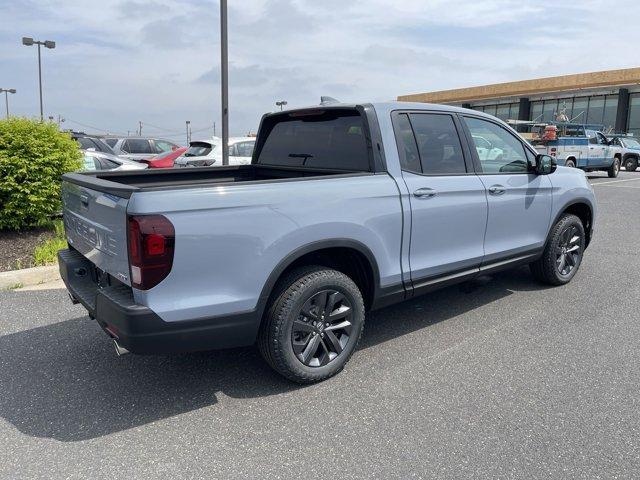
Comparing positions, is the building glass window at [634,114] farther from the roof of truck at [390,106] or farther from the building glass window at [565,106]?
the roof of truck at [390,106]

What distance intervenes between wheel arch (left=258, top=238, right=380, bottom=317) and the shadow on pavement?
63cm

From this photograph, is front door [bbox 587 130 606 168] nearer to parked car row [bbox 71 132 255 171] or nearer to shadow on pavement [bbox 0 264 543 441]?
parked car row [bbox 71 132 255 171]

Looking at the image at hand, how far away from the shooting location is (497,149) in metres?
4.77

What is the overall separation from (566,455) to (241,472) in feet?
5.35

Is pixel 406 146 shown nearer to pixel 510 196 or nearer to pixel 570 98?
pixel 510 196

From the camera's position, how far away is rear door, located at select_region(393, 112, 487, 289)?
153 inches

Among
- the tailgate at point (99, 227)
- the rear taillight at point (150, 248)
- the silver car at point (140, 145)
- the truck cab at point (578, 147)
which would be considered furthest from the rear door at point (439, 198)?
the truck cab at point (578, 147)

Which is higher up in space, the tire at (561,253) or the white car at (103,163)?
the white car at (103,163)

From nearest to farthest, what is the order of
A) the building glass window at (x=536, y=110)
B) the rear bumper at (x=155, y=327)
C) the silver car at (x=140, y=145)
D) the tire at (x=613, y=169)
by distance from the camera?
the rear bumper at (x=155, y=327), the silver car at (x=140, y=145), the tire at (x=613, y=169), the building glass window at (x=536, y=110)

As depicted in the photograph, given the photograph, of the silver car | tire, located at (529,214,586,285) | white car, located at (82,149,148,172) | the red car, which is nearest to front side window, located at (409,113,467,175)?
tire, located at (529,214,586,285)

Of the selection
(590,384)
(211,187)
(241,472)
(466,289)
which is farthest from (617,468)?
(466,289)

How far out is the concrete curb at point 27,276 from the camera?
214 inches

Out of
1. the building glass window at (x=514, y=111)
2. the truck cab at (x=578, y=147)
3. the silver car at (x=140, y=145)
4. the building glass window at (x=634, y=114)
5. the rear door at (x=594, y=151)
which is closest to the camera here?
the silver car at (x=140, y=145)

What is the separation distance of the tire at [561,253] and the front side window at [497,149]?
838mm
